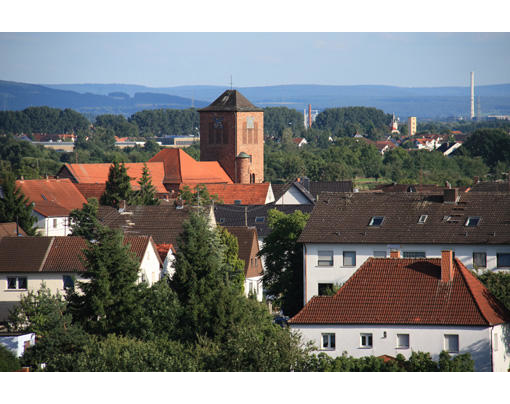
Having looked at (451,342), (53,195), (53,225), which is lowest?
(451,342)

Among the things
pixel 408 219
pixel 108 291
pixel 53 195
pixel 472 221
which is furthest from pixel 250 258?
pixel 53 195

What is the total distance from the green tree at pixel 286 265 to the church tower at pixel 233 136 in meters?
52.5

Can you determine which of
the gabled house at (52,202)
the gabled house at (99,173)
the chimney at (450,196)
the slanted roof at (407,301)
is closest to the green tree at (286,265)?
the chimney at (450,196)

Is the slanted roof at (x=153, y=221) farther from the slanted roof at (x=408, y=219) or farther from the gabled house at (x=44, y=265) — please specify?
the slanted roof at (x=408, y=219)

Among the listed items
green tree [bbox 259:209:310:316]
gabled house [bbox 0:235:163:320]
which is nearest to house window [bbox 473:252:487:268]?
green tree [bbox 259:209:310:316]

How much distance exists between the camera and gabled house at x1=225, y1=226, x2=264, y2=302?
1492 inches

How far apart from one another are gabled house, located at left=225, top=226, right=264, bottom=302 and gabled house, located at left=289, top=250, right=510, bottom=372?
14.3 meters

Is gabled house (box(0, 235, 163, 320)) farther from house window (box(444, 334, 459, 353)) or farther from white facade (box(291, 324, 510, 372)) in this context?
house window (box(444, 334, 459, 353))

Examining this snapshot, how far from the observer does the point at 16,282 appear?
1218 inches

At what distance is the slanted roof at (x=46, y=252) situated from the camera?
3077 cm

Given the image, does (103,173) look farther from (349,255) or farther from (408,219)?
(349,255)

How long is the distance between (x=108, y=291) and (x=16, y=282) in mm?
7792
